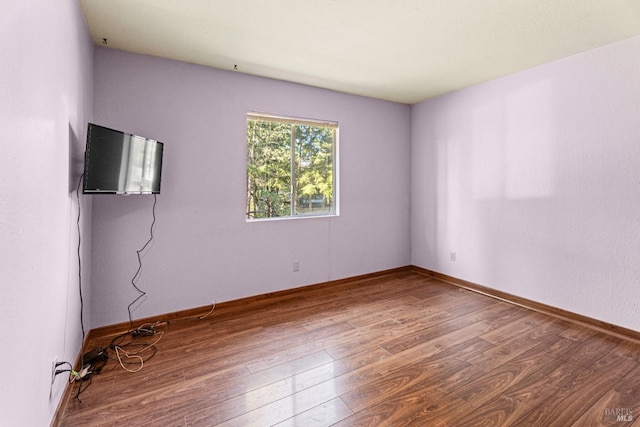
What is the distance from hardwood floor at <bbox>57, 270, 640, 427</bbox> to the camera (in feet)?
5.48

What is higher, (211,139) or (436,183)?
(211,139)

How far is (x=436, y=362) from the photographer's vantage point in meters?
2.17

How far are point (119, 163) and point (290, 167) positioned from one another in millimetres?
1882

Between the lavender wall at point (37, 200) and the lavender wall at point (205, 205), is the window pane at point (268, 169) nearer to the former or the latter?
the lavender wall at point (205, 205)

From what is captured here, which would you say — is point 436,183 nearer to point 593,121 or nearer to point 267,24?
point 593,121

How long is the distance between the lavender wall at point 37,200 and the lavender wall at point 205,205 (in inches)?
25.1

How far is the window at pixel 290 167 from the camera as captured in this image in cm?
343

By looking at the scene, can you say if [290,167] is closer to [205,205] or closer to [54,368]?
[205,205]

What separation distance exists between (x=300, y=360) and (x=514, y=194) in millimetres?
2884

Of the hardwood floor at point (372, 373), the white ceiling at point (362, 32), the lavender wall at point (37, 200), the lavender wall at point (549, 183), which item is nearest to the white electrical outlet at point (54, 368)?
the lavender wall at point (37, 200)

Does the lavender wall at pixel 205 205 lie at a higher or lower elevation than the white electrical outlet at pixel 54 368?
higher

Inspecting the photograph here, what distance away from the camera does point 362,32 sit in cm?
242

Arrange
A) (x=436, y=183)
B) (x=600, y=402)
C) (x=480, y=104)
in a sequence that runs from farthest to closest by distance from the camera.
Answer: (x=436, y=183) < (x=480, y=104) < (x=600, y=402)

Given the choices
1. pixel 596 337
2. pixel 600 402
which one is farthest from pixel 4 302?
pixel 596 337
